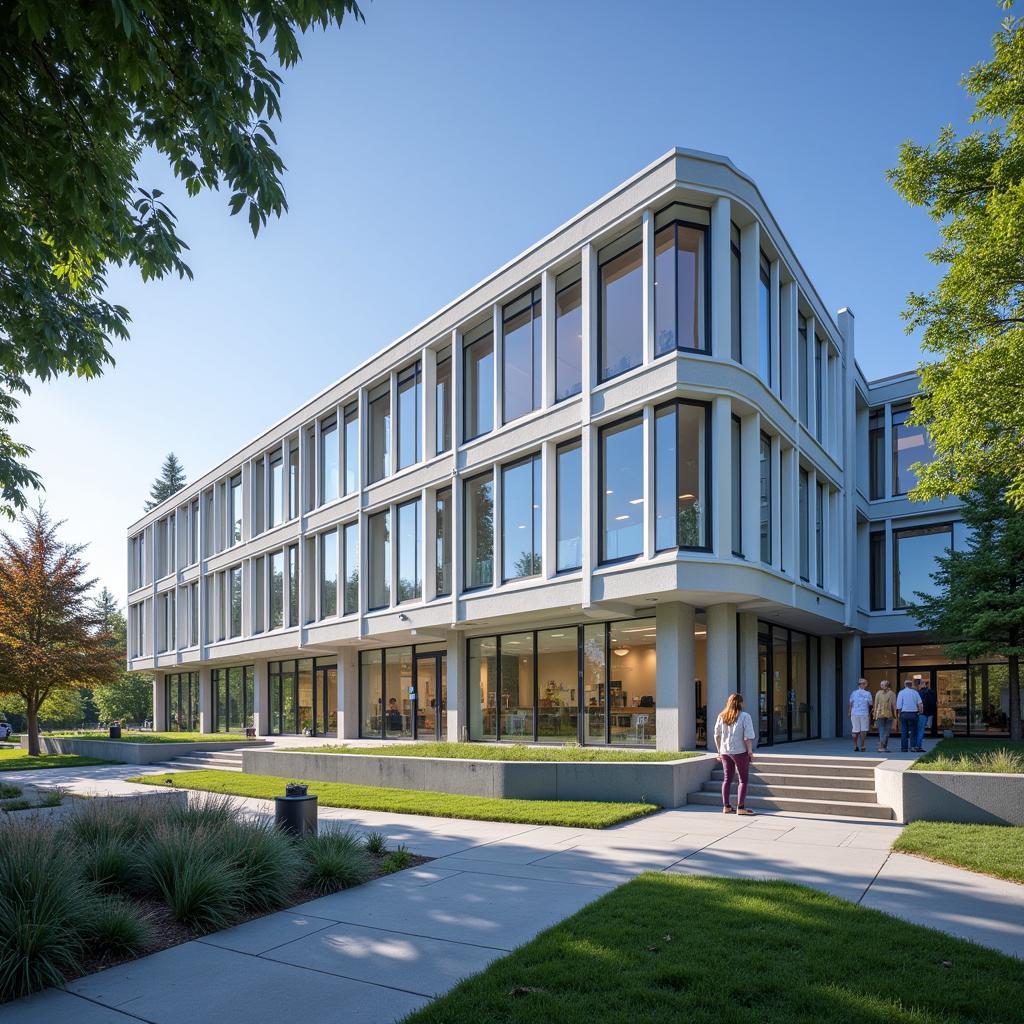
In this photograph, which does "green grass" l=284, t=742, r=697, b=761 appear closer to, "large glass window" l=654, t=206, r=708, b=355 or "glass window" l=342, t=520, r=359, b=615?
"large glass window" l=654, t=206, r=708, b=355

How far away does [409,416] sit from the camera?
88.2 ft

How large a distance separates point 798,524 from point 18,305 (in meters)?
18.5

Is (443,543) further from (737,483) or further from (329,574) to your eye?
(737,483)

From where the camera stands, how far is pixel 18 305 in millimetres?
8672

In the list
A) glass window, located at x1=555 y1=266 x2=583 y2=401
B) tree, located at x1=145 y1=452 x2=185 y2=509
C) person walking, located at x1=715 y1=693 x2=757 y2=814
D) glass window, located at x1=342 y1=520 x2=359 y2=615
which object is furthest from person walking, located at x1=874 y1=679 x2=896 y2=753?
tree, located at x1=145 y1=452 x2=185 y2=509

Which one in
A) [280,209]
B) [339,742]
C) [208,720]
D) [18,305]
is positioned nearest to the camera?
[280,209]

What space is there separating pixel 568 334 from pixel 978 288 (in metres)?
9.38

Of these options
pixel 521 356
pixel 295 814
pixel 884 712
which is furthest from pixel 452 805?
pixel 521 356

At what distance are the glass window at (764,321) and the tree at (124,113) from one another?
1470cm

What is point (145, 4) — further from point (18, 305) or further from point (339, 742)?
point (339, 742)

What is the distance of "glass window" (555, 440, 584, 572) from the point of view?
1973 centimetres

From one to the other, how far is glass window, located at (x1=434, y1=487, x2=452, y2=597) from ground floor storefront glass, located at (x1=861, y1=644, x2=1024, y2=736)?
15.9 meters

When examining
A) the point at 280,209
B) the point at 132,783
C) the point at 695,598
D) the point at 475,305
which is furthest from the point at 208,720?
the point at 280,209

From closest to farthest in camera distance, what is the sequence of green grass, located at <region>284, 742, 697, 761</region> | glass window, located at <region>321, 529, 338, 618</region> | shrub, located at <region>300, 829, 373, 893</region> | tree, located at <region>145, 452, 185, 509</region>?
shrub, located at <region>300, 829, 373, 893</region>
green grass, located at <region>284, 742, 697, 761</region>
glass window, located at <region>321, 529, 338, 618</region>
tree, located at <region>145, 452, 185, 509</region>
